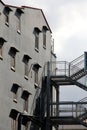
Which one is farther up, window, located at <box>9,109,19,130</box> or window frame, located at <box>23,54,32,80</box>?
window frame, located at <box>23,54,32,80</box>

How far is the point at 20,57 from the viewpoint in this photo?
59.5m

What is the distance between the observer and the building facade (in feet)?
181

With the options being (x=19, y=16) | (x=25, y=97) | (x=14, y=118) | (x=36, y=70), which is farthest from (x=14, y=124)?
(x=19, y=16)

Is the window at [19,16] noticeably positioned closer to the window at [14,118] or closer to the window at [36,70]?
the window at [36,70]

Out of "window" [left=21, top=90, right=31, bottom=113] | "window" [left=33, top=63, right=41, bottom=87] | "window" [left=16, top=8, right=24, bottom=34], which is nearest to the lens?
"window" [left=16, top=8, right=24, bottom=34]

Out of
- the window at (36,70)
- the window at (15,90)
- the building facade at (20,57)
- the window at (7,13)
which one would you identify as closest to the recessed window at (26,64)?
the building facade at (20,57)

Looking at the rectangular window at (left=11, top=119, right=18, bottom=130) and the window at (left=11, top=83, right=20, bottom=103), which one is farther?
the window at (left=11, top=83, right=20, bottom=103)

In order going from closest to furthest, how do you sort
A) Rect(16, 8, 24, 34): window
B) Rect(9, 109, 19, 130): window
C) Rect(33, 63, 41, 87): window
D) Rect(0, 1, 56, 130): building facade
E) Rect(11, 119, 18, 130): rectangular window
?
Rect(0, 1, 56, 130): building facade < Rect(9, 109, 19, 130): window < Rect(11, 119, 18, 130): rectangular window < Rect(16, 8, 24, 34): window < Rect(33, 63, 41, 87): window

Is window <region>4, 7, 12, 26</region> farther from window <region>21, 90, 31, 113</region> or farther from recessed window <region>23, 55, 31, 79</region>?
window <region>21, 90, 31, 113</region>

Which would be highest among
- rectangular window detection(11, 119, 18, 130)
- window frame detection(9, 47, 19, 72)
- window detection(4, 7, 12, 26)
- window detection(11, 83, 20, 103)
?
window detection(4, 7, 12, 26)

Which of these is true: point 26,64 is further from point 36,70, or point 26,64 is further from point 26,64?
point 36,70

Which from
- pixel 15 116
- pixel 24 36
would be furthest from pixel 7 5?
pixel 15 116

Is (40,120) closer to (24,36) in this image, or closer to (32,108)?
(32,108)

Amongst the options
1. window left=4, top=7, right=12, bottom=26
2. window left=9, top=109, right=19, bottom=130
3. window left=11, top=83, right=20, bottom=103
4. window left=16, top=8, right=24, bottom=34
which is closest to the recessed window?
window left=16, top=8, right=24, bottom=34
